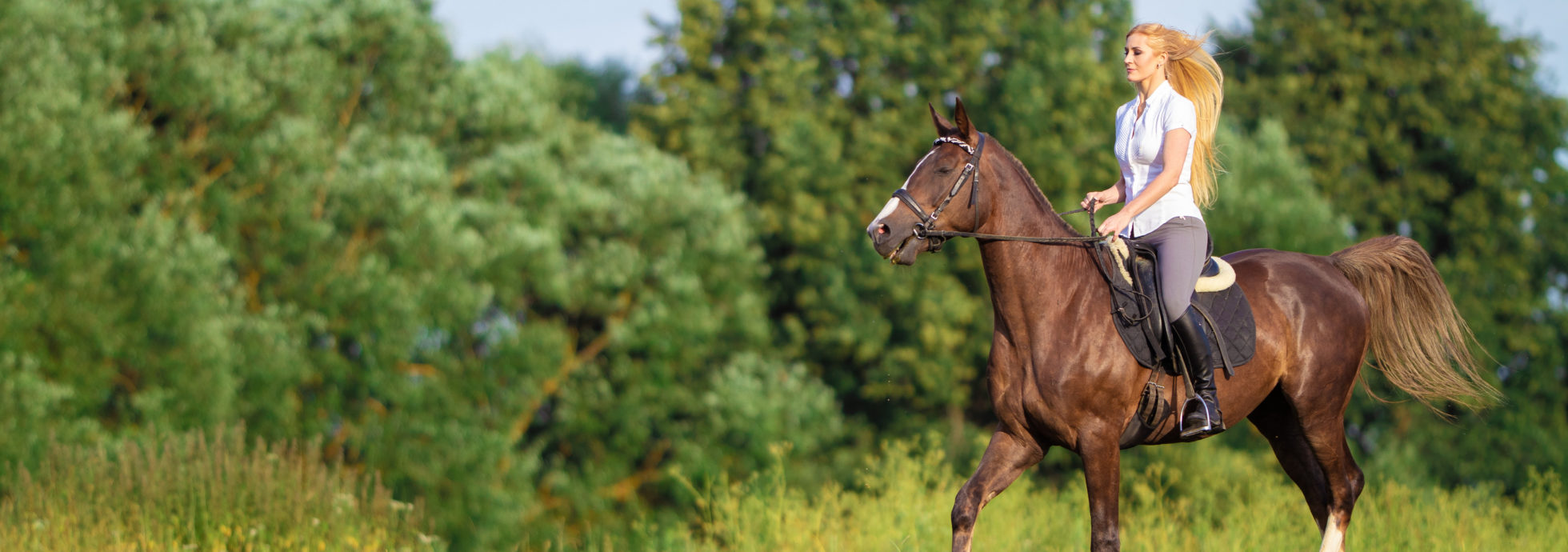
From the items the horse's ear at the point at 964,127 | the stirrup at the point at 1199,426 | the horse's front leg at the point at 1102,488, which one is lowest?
the horse's front leg at the point at 1102,488

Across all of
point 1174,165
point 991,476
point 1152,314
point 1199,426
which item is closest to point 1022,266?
point 1152,314

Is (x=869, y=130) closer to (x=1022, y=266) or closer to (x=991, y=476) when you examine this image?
(x=1022, y=266)

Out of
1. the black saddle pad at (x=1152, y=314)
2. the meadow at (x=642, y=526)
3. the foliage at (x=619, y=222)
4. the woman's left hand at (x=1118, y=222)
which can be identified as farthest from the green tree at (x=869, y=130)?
the woman's left hand at (x=1118, y=222)

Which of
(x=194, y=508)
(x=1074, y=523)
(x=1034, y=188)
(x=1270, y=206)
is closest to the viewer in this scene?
(x=1034, y=188)

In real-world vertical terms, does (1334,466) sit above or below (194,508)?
below

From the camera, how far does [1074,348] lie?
206 inches

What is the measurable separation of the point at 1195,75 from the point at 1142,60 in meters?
0.32

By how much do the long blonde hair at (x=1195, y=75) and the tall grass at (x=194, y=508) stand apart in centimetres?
471

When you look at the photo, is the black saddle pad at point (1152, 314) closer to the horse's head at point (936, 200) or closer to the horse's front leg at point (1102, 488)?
the horse's front leg at point (1102, 488)

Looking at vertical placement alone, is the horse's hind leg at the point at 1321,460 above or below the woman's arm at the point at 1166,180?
below

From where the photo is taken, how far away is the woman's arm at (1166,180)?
513 cm

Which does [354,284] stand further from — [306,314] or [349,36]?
[349,36]

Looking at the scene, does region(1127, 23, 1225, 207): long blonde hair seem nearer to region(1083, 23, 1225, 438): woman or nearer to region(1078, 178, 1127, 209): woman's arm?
region(1083, 23, 1225, 438): woman

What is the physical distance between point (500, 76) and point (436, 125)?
167 centimetres
